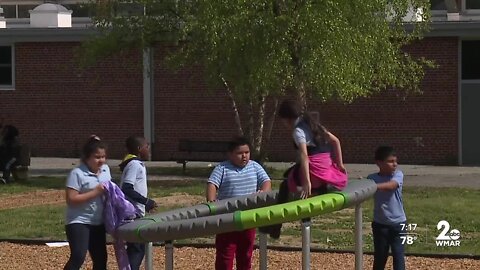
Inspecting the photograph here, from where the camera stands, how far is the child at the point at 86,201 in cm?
948

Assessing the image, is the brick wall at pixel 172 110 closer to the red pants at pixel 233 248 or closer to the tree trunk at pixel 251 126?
the tree trunk at pixel 251 126

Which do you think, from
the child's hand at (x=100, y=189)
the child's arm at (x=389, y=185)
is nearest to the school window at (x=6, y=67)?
the child's hand at (x=100, y=189)

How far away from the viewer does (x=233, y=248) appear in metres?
9.89

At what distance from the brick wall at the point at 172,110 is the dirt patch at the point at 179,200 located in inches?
427

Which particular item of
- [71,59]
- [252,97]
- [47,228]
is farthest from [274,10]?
[71,59]

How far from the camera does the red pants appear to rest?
9852 mm

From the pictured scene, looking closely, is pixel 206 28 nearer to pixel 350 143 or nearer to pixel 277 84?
pixel 277 84

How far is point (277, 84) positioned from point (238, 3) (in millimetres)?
1818

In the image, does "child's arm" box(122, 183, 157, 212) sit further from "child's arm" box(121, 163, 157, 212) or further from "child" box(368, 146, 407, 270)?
"child" box(368, 146, 407, 270)

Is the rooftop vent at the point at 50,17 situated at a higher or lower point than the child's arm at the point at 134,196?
higher

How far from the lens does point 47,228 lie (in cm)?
1584

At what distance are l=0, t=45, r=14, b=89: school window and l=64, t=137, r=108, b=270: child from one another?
25864 mm

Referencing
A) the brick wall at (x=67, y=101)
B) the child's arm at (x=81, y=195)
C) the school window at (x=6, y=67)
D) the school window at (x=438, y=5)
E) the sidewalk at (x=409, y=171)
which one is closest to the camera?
the child's arm at (x=81, y=195)

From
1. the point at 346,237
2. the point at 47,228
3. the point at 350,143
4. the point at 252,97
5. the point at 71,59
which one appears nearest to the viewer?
the point at 346,237
